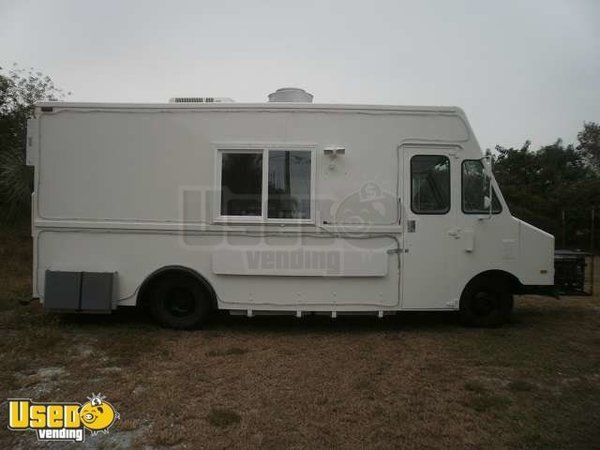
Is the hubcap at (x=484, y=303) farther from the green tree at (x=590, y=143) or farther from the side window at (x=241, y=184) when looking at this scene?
the green tree at (x=590, y=143)

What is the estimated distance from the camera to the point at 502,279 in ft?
20.1

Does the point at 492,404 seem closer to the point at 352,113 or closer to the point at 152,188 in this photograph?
the point at 352,113

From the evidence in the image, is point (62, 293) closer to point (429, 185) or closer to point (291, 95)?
point (291, 95)

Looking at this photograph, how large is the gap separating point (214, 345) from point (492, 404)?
3.14 metres

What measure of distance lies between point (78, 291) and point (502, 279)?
571cm

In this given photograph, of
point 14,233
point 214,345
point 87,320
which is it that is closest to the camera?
point 214,345

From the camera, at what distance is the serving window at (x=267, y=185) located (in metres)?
5.84

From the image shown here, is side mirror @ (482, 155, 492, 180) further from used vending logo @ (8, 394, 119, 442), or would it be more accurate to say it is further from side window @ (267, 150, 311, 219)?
used vending logo @ (8, 394, 119, 442)

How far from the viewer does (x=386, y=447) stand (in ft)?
10.3

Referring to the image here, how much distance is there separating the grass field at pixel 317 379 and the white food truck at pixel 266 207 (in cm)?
56

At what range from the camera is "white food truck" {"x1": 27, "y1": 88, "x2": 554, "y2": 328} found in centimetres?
585

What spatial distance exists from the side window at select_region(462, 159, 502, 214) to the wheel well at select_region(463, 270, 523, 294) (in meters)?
0.83

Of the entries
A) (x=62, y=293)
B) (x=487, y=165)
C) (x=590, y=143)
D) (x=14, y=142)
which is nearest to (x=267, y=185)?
(x=487, y=165)

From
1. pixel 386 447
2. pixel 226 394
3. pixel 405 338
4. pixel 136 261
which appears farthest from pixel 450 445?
pixel 136 261
